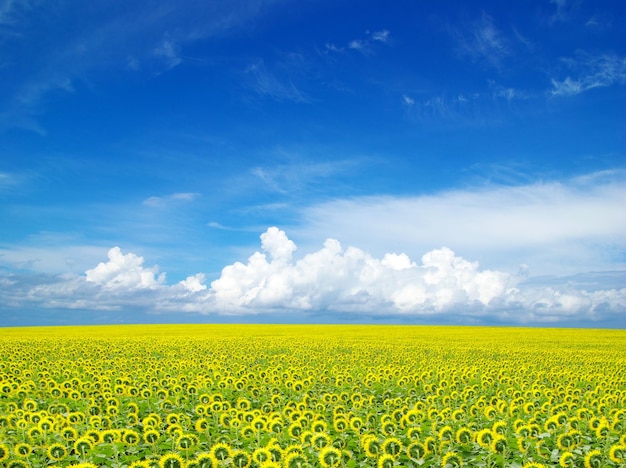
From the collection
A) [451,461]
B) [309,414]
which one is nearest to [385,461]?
[451,461]

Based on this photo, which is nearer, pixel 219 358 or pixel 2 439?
pixel 2 439

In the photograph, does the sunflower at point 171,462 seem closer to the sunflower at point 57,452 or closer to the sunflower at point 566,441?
the sunflower at point 57,452

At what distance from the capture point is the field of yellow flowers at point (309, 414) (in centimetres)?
925

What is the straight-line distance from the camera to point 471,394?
57.5 ft

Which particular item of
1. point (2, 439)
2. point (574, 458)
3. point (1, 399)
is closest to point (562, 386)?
point (574, 458)

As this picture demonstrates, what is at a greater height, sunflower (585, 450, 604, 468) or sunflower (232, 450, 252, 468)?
sunflower (232, 450, 252, 468)

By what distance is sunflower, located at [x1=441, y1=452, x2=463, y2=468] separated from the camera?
882cm

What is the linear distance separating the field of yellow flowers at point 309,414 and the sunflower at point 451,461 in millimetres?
40

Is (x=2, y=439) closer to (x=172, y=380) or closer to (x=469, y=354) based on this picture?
(x=172, y=380)

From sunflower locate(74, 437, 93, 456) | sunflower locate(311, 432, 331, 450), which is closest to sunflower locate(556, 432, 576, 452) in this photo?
sunflower locate(311, 432, 331, 450)

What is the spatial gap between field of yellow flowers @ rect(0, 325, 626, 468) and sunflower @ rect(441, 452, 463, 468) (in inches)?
1.6

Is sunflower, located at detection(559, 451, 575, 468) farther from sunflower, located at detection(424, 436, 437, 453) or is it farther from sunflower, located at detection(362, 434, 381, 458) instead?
sunflower, located at detection(362, 434, 381, 458)

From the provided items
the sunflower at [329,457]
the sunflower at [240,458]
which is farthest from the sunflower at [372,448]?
the sunflower at [240,458]

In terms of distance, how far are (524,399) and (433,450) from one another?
23.2 feet
